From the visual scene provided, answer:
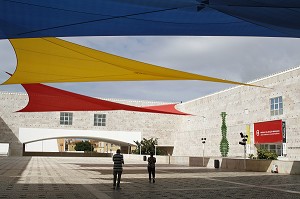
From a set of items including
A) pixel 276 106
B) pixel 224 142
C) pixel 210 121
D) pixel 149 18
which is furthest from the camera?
pixel 210 121

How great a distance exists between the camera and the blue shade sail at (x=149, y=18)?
6.02 metres

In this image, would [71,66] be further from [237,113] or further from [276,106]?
[237,113]

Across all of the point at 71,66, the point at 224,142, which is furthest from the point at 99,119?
the point at 71,66

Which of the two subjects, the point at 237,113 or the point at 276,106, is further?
the point at 237,113

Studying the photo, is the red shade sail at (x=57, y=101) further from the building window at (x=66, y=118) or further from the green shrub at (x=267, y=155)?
the building window at (x=66, y=118)

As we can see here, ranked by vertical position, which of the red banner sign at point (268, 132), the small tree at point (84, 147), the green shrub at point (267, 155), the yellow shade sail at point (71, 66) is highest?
the yellow shade sail at point (71, 66)

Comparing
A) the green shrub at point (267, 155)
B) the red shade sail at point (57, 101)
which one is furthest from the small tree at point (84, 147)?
the red shade sail at point (57, 101)

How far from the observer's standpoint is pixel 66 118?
52094mm

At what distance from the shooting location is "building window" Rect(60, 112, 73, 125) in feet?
170

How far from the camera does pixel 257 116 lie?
36.5 m

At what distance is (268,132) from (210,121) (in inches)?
461

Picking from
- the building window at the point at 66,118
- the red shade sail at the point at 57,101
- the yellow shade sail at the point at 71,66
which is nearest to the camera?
the yellow shade sail at the point at 71,66

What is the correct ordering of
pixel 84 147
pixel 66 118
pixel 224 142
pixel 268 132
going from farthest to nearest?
pixel 84 147 → pixel 66 118 → pixel 224 142 → pixel 268 132

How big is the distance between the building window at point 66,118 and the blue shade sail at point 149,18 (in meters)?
45.6
